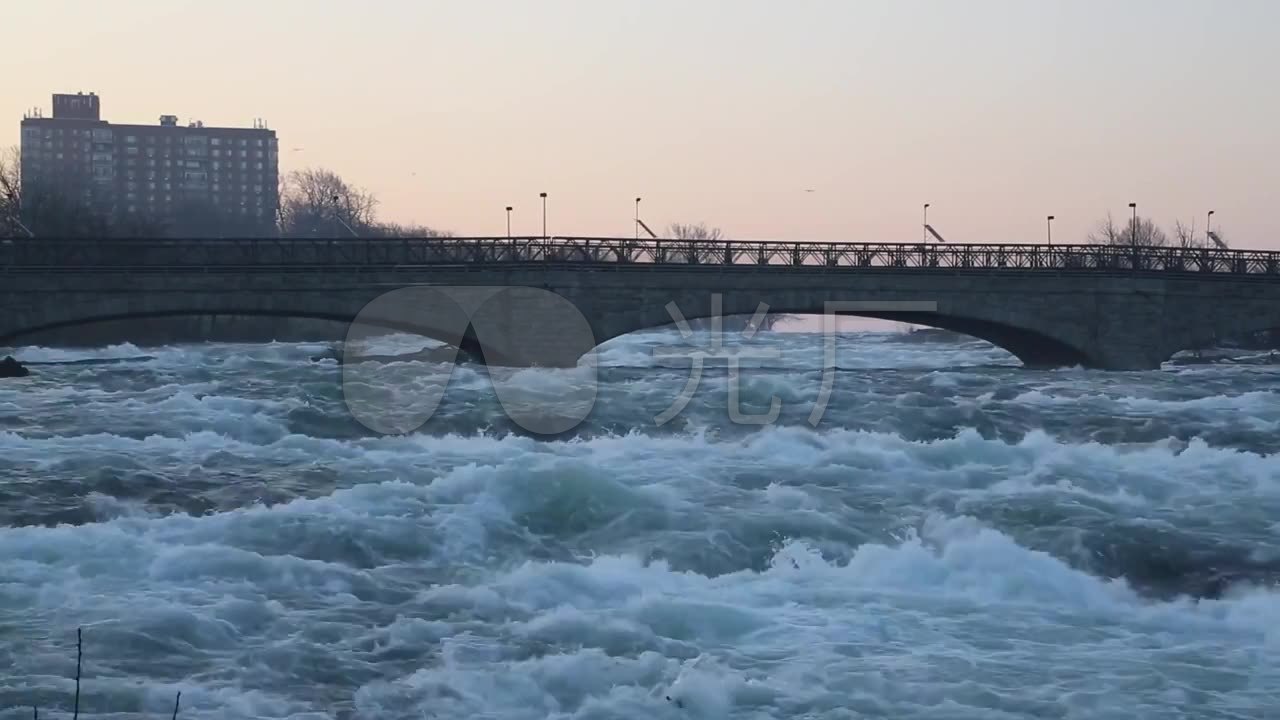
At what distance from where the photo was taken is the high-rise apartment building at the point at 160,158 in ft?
563

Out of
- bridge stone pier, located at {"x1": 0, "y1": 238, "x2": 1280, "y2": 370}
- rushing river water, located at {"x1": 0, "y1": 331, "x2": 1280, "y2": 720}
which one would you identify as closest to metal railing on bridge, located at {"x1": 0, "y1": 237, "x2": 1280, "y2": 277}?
bridge stone pier, located at {"x1": 0, "y1": 238, "x2": 1280, "y2": 370}

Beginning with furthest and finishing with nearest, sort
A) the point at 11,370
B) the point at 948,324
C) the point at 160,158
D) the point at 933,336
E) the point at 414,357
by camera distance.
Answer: the point at 160,158
the point at 933,336
the point at 414,357
the point at 948,324
the point at 11,370

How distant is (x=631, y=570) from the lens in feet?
58.6

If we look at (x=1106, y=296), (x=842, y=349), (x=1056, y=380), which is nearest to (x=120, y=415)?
(x=1056, y=380)

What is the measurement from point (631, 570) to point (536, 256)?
2993 centimetres

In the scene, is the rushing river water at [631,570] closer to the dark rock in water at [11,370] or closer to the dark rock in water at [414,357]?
the dark rock in water at [11,370]

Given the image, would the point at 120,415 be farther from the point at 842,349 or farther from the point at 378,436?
the point at 842,349

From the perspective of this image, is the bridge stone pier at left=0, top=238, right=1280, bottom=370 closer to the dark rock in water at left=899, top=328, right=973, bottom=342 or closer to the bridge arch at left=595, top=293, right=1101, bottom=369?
the bridge arch at left=595, top=293, right=1101, bottom=369

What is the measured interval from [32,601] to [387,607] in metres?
3.94

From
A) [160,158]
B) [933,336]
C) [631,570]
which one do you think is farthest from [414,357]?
[160,158]

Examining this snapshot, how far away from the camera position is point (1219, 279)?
51.7 m

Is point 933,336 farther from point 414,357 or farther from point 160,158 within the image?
point 160,158

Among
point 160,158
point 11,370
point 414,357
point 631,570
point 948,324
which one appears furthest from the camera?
point 160,158

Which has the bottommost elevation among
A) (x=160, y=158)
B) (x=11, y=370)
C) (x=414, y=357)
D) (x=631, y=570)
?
(x=631, y=570)
